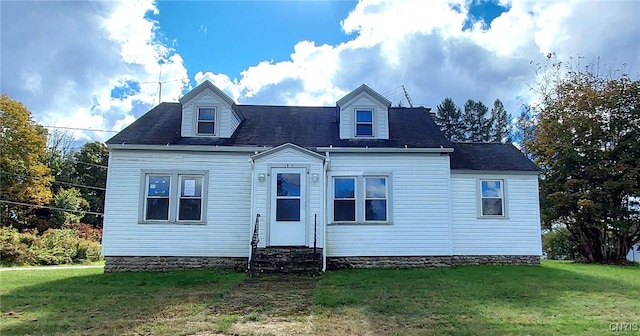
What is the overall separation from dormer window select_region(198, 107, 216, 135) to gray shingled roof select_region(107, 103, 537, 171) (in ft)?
1.11

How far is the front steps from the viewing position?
11227 mm

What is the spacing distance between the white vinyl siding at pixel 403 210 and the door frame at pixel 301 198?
92cm

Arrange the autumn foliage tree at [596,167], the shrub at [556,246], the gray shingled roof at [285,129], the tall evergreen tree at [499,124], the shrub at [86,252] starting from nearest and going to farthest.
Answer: the gray shingled roof at [285,129], the autumn foliage tree at [596,167], the shrub at [86,252], the shrub at [556,246], the tall evergreen tree at [499,124]

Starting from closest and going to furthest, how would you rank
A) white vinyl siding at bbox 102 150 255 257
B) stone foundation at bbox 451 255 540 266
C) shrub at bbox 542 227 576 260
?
1. white vinyl siding at bbox 102 150 255 257
2. stone foundation at bbox 451 255 540 266
3. shrub at bbox 542 227 576 260

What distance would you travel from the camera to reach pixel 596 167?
16.3m

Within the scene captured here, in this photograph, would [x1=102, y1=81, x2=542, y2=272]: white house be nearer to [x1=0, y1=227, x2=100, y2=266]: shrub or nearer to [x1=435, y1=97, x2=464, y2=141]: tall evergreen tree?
[x1=0, y1=227, x2=100, y2=266]: shrub

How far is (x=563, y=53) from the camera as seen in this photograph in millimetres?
19969

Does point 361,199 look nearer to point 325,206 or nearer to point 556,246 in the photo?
point 325,206

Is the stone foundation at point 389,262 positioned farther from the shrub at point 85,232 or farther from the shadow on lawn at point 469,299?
the shrub at point 85,232

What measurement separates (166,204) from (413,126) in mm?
8505

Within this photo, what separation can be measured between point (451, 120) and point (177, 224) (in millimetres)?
31903

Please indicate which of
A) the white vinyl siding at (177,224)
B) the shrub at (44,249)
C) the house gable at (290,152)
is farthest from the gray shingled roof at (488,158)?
the shrub at (44,249)

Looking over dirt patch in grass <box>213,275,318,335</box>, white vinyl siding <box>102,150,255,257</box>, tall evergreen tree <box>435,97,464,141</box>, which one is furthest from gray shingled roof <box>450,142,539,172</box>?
tall evergreen tree <box>435,97,464,141</box>

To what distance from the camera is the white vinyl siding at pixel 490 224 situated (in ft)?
44.0
